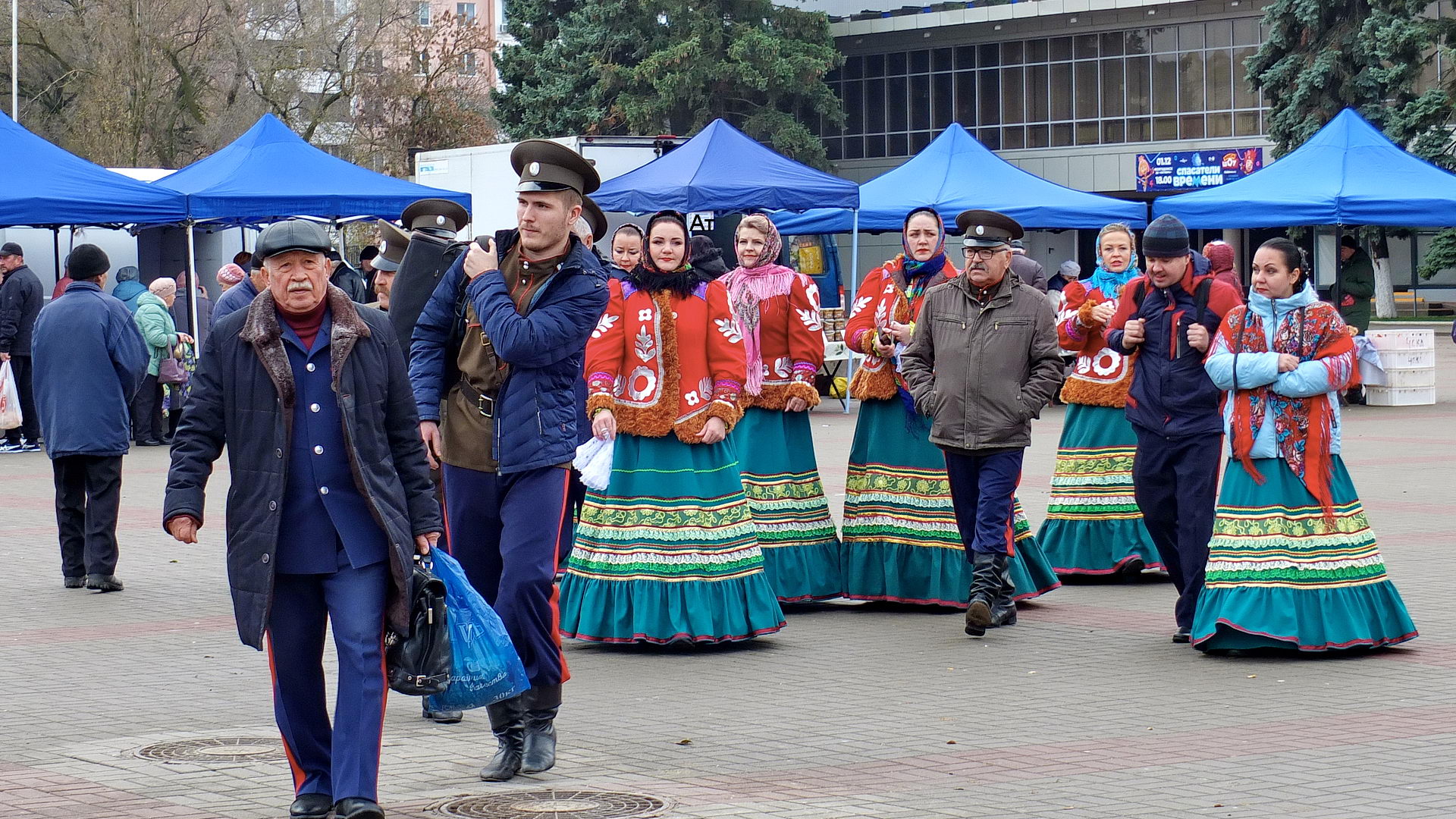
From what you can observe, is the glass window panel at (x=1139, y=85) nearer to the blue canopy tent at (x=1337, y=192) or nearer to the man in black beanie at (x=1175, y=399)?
the blue canopy tent at (x=1337, y=192)

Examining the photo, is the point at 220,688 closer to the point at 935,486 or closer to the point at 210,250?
the point at 935,486

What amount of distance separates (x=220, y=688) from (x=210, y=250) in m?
19.4

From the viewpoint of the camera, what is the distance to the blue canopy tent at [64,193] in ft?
61.2

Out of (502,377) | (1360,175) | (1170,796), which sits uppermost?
(1360,175)

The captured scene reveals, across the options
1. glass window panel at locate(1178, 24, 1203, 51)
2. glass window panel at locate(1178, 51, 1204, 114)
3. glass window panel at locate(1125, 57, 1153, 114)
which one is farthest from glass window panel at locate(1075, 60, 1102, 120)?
glass window panel at locate(1178, 24, 1203, 51)

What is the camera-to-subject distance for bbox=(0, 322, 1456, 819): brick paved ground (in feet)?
18.6

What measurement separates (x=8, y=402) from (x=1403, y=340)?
16.1 m

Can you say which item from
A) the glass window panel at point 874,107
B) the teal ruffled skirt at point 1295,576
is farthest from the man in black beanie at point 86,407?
the glass window panel at point 874,107

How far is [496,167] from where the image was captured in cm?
2689

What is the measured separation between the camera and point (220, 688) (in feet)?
25.0

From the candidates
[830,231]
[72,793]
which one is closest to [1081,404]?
[72,793]

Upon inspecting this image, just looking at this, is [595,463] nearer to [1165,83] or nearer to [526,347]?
[526,347]

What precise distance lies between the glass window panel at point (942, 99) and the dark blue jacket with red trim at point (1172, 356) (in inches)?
1819

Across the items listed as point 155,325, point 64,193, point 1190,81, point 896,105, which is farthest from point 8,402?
point 896,105
